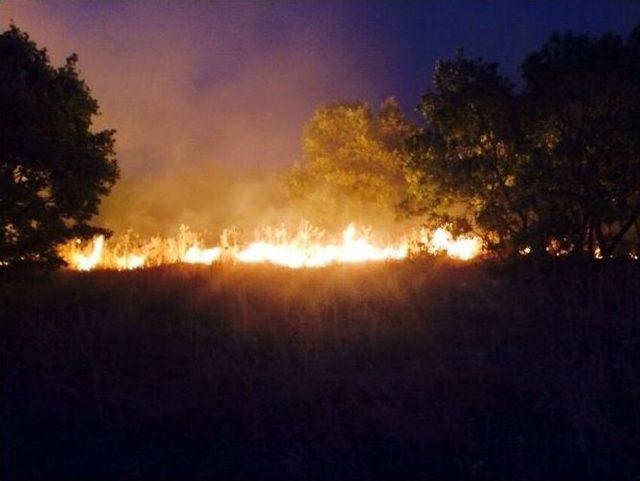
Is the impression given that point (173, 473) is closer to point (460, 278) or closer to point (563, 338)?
point (563, 338)

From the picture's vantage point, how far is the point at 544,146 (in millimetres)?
9797

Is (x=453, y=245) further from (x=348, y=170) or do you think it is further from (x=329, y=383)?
(x=348, y=170)

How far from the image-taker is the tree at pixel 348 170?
21.8m

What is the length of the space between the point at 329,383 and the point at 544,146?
5.74 m

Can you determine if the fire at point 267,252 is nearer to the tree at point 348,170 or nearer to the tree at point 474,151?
the tree at point 474,151

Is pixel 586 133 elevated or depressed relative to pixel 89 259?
elevated

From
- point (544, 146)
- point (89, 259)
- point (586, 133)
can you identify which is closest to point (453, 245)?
point (544, 146)

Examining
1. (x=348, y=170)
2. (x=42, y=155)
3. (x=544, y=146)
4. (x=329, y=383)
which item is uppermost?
(x=348, y=170)

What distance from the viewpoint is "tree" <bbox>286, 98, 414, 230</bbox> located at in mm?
21828

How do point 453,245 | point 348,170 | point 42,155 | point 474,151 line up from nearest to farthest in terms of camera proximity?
1. point 42,155
2. point 474,151
3. point 453,245
4. point 348,170

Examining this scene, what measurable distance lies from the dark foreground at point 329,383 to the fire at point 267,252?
271 centimetres

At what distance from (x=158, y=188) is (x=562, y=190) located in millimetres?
18488

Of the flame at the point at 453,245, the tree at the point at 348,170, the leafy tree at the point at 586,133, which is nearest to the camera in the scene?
the leafy tree at the point at 586,133

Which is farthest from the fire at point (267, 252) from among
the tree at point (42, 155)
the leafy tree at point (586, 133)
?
the tree at point (42, 155)
